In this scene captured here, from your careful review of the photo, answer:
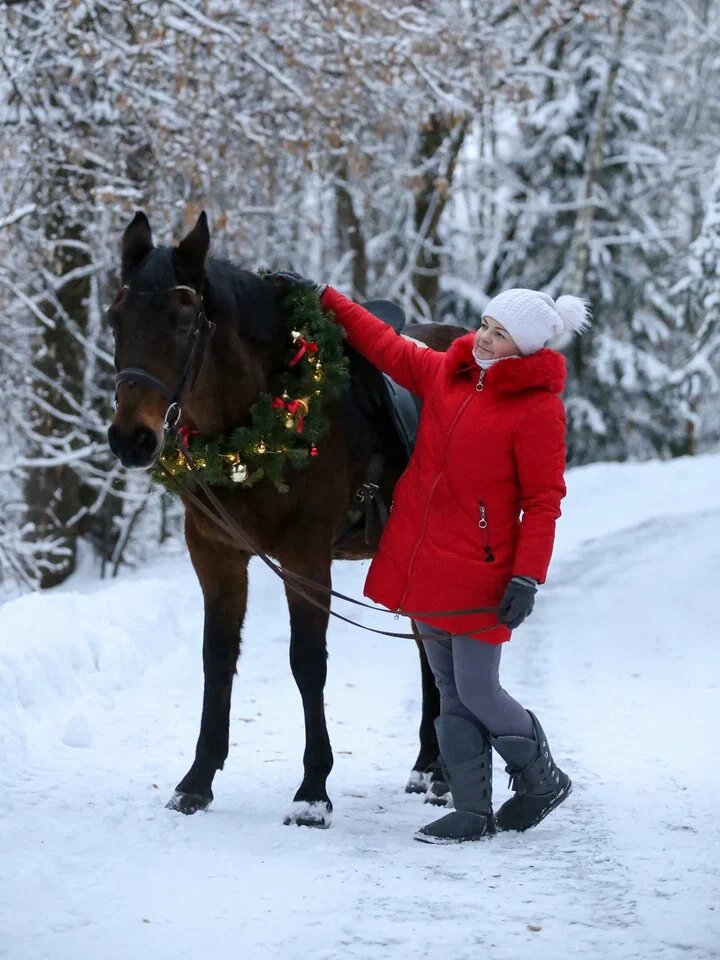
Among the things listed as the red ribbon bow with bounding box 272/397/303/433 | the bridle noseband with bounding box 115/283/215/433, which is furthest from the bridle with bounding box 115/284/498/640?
the red ribbon bow with bounding box 272/397/303/433

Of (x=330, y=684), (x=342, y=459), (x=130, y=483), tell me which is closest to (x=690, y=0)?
(x=130, y=483)

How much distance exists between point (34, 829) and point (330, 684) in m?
3.41

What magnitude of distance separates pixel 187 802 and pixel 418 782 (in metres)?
1.05

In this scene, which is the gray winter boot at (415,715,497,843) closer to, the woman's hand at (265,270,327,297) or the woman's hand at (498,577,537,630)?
the woman's hand at (498,577,537,630)

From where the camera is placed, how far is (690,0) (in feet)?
85.2

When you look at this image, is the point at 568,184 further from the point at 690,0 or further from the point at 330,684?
the point at 330,684

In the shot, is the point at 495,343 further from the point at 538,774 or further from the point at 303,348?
the point at 538,774

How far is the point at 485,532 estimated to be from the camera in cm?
441

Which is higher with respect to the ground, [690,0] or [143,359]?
[690,0]

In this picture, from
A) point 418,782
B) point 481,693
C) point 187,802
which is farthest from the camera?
point 418,782

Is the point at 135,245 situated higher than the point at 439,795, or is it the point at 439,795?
the point at 135,245

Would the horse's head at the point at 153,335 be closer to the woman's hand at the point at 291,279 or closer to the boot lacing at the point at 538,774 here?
the woman's hand at the point at 291,279

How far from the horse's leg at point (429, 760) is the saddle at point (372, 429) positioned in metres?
0.92

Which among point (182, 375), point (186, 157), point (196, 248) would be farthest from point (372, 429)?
point (186, 157)
